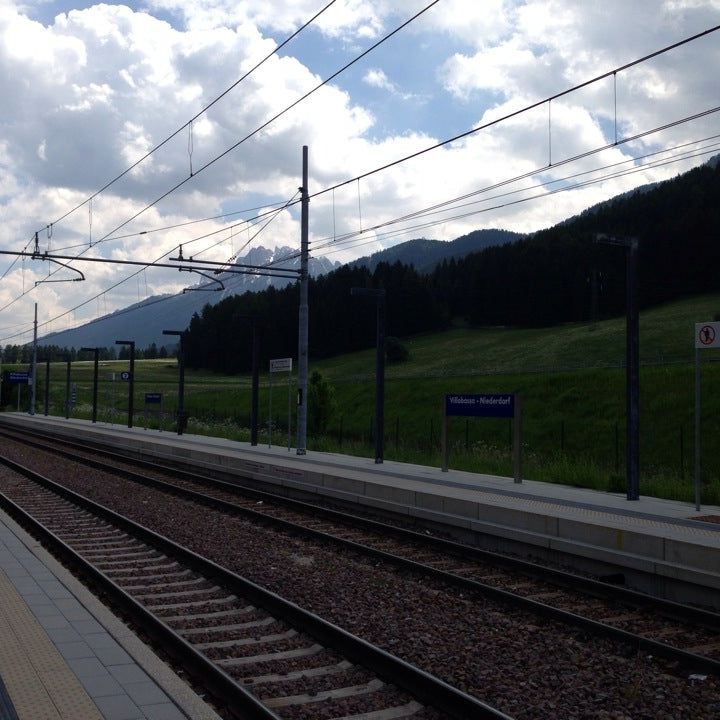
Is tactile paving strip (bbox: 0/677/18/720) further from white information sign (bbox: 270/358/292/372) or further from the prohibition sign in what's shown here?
white information sign (bbox: 270/358/292/372)

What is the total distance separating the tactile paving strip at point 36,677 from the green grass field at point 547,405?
13.0 metres

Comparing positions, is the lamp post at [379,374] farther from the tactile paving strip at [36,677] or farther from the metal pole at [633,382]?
the tactile paving strip at [36,677]

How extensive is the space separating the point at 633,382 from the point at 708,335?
6.77 feet

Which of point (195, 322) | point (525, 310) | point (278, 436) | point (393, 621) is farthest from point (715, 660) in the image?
point (195, 322)

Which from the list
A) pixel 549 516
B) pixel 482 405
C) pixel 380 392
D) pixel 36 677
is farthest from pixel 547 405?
pixel 36 677

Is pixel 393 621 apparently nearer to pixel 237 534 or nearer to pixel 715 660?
pixel 715 660

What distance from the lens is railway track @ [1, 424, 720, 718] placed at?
754 cm

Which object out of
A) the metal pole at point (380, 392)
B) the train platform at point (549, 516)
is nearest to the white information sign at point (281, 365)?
the metal pole at point (380, 392)

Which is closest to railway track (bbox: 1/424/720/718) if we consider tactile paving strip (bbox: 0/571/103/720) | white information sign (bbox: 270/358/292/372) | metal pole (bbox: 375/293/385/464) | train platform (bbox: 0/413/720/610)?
train platform (bbox: 0/413/720/610)

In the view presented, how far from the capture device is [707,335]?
13.7m

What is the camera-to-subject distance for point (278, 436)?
3566 cm

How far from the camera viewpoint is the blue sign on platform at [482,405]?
1866 centimetres

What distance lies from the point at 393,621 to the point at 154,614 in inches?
90.7

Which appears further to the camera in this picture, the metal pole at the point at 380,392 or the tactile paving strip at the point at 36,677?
the metal pole at the point at 380,392
